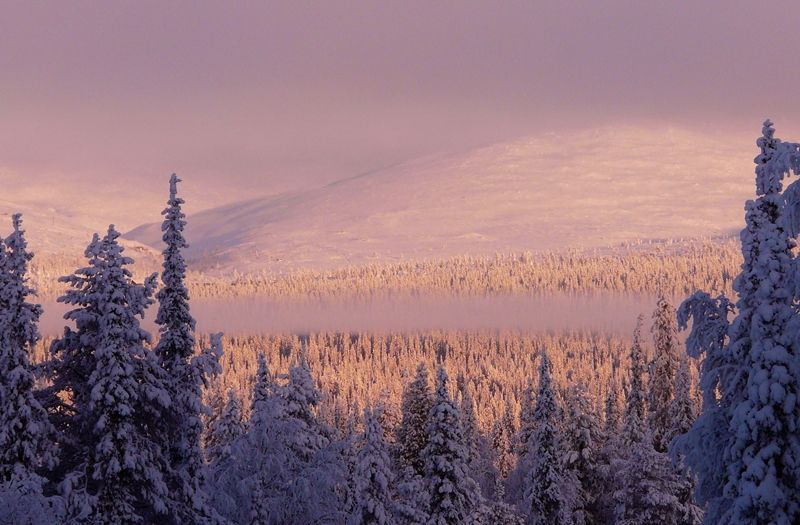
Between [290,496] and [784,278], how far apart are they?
16.7 meters

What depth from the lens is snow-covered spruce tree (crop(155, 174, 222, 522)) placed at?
25.8 m

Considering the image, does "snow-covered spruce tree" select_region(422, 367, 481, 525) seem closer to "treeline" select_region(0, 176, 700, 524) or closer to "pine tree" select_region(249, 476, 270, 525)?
"treeline" select_region(0, 176, 700, 524)

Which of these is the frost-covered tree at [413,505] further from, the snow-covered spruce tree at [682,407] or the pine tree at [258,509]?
the snow-covered spruce tree at [682,407]

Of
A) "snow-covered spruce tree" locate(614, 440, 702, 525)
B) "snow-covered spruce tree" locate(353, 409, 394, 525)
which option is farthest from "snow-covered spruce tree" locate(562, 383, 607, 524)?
"snow-covered spruce tree" locate(353, 409, 394, 525)

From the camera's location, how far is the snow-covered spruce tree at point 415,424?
5184 cm

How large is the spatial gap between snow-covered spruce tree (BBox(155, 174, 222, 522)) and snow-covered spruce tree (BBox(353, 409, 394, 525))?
8926 millimetres

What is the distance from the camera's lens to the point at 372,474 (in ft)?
114

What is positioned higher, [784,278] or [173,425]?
[784,278]

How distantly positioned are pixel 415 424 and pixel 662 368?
1502 centimetres

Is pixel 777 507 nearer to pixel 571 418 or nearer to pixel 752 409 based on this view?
pixel 752 409

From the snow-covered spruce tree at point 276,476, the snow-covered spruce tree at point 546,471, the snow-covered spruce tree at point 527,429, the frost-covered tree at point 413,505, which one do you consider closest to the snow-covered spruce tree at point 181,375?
the snow-covered spruce tree at point 276,476

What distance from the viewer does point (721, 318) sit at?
19.8m

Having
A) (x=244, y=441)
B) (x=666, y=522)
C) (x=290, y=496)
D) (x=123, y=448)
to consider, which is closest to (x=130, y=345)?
(x=123, y=448)

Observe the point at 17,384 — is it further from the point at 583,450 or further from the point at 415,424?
the point at 583,450
